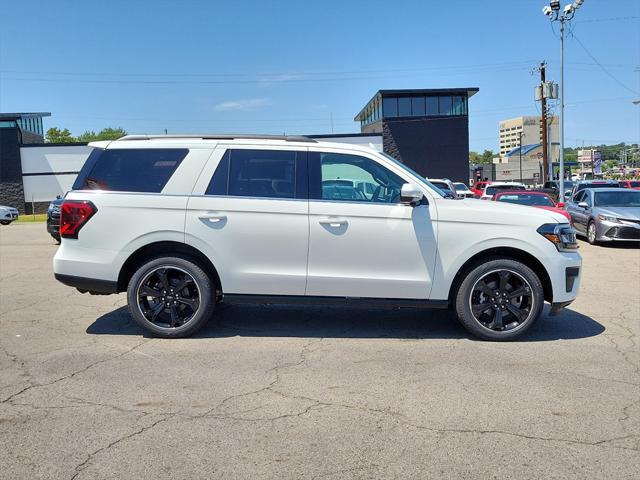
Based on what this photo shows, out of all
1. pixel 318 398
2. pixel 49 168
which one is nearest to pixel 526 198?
pixel 318 398

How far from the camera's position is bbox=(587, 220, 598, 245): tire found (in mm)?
14891

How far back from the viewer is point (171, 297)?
5.89m

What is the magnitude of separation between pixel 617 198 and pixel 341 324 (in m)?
12.4

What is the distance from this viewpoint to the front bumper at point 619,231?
14047mm

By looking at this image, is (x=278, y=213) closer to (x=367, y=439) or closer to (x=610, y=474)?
(x=367, y=439)

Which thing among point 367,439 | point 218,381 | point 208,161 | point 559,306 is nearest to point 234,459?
point 367,439

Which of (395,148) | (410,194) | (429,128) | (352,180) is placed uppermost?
(429,128)

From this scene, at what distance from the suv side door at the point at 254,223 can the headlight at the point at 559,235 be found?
2.36 m

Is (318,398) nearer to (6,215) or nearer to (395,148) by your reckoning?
(6,215)

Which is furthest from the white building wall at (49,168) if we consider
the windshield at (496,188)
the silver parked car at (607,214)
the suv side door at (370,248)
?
the suv side door at (370,248)

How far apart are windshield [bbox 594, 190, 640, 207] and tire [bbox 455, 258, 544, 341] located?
11295 millimetres

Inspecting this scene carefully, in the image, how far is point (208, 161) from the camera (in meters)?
5.92

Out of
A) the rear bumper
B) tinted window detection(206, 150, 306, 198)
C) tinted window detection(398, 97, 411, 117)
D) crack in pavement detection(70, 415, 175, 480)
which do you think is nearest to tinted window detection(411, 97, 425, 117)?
tinted window detection(398, 97, 411, 117)

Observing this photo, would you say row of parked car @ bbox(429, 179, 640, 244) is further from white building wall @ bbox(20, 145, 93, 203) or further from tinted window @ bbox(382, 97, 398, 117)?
white building wall @ bbox(20, 145, 93, 203)
